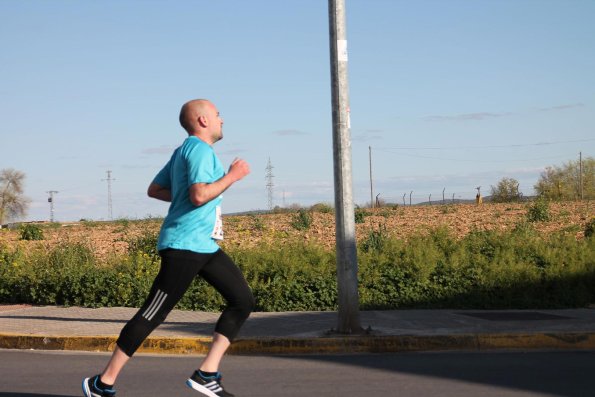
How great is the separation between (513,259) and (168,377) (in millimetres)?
7595

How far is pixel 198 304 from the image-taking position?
12.6m

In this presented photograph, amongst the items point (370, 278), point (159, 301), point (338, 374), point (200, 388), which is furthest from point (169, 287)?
point (370, 278)

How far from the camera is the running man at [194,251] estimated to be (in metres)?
5.74

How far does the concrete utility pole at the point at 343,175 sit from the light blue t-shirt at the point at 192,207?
370cm

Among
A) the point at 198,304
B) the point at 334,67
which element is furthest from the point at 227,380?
the point at 198,304

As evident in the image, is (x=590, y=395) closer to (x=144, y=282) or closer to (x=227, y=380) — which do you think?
(x=227, y=380)

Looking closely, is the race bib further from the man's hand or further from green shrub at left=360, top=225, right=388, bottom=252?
green shrub at left=360, top=225, right=388, bottom=252

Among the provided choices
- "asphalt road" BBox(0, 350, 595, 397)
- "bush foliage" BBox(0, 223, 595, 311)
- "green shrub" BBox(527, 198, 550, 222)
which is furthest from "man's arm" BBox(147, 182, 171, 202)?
"green shrub" BBox(527, 198, 550, 222)

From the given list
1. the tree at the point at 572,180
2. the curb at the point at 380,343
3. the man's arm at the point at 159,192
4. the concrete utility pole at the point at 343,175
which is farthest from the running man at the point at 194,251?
the tree at the point at 572,180

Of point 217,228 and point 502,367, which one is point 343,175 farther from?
point 217,228

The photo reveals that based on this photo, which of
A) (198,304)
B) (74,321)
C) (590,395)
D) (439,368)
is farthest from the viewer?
(198,304)

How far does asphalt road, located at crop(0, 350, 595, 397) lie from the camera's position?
23.0 feet

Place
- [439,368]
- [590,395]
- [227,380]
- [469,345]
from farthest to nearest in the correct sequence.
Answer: [469,345]
[439,368]
[227,380]
[590,395]

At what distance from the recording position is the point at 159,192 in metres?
6.29
